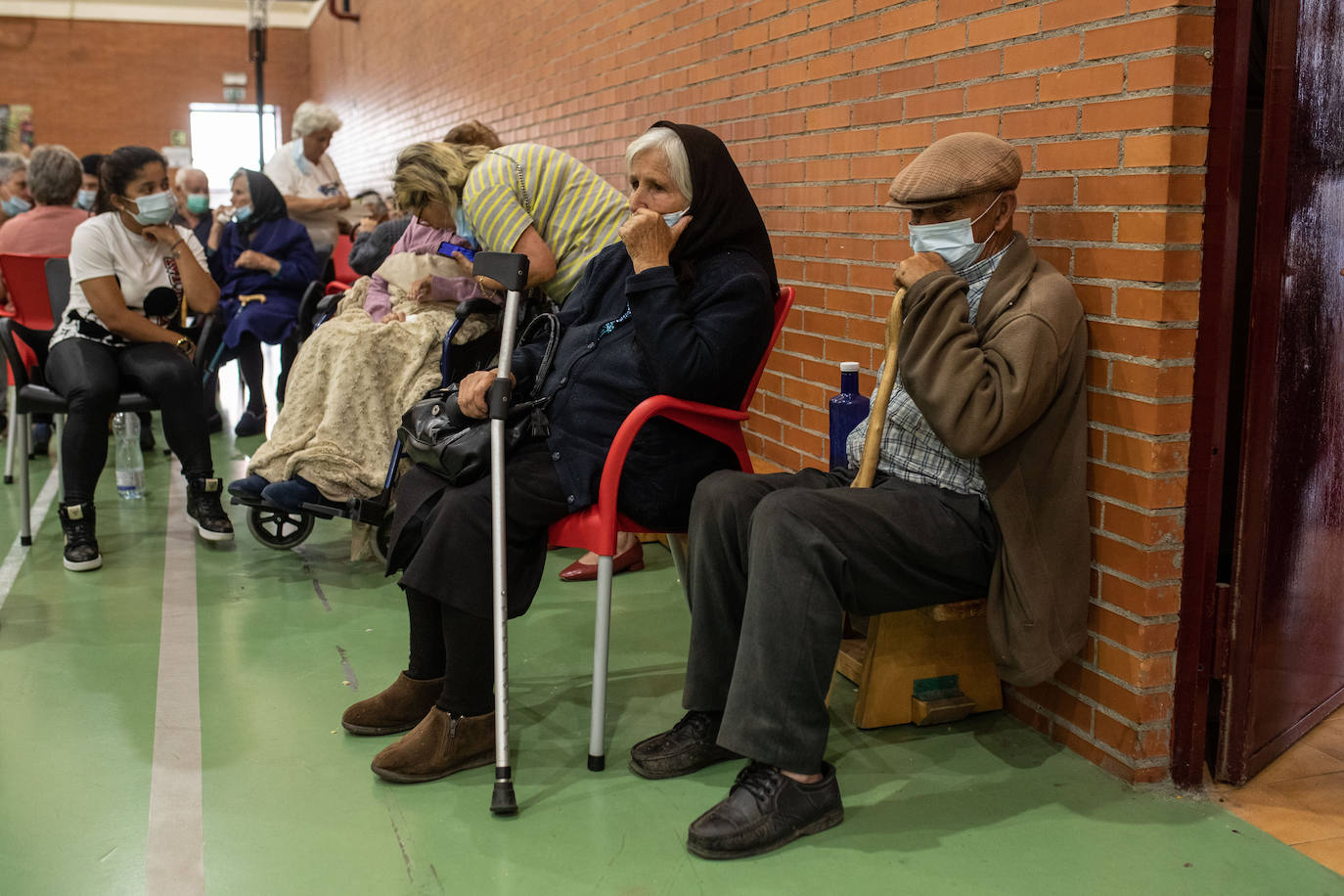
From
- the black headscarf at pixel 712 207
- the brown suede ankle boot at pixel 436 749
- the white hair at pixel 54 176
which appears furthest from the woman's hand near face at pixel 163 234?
the brown suede ankle boot at pixel 436 749

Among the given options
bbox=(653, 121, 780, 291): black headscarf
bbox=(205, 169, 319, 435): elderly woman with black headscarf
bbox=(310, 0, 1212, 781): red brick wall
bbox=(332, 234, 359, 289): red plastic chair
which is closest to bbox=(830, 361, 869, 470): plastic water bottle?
bbox=(310, 0, 1212, 781): red brick wall

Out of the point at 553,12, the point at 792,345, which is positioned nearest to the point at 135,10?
the point at 553,12

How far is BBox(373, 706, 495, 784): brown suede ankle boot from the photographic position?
2361 mm

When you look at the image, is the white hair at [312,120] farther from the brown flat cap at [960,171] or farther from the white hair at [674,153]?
the brown flat cap at [960,171]

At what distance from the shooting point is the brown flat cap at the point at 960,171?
2.21 meters

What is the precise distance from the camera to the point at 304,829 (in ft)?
7.18

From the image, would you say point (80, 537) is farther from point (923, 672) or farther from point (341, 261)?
point (923, 672)

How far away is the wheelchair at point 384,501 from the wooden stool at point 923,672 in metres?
1.19

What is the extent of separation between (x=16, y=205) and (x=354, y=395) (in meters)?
4.16

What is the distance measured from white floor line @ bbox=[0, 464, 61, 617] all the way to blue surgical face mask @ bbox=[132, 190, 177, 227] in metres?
1.18

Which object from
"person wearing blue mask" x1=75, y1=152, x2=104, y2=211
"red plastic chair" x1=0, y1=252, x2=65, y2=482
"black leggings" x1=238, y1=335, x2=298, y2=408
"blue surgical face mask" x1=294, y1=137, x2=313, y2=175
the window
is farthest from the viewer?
the window

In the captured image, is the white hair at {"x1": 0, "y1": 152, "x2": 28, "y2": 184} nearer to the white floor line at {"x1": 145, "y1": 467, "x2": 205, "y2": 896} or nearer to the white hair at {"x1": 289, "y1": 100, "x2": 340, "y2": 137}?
the white hair at {"x1": 289, "y1": 100, "x2": 340, "y2": 137}

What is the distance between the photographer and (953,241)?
2254mm

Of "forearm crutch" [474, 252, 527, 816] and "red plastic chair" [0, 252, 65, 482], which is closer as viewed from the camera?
"forearm crutch" [474, 252, 527, 816]
